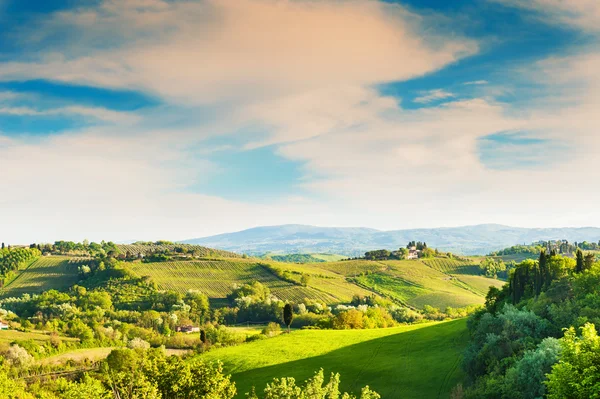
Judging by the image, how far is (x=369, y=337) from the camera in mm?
90188

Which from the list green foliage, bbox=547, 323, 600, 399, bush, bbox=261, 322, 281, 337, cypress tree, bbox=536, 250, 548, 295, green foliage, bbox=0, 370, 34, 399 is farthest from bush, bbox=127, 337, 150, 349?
green foliage, bbox=547, 323, 600, 399

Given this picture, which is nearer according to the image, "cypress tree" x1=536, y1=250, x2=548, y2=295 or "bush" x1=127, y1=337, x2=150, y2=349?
"cypress tree" x1=536, y1=250, x2=548, y2=295

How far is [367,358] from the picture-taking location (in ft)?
252

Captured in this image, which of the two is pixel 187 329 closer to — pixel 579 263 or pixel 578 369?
pixel 579 263

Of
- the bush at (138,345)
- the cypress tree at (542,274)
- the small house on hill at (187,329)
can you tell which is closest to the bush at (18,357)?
the bush at (138,345)

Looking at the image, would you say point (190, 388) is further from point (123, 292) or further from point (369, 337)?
point (123, 292)

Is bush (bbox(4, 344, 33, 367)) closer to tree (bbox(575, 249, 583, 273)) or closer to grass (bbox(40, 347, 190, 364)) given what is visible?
grass (bbox(40, 347, 190, 364))

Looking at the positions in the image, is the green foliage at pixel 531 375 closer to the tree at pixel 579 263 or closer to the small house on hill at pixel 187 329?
the tree at pixel 579 263

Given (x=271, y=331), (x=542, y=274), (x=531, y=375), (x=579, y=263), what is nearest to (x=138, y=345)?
(x=271, y=331)

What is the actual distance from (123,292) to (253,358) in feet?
381

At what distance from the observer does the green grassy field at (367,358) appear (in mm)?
64125

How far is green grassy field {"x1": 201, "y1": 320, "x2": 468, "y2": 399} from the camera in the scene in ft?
210

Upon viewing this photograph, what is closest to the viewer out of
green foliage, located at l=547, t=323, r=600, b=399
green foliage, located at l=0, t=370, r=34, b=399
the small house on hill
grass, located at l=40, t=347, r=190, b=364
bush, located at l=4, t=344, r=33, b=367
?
green foliage, located at l=547, t=323, r=600, b=399

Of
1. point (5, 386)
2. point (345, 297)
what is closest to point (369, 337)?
point (5, 386)
